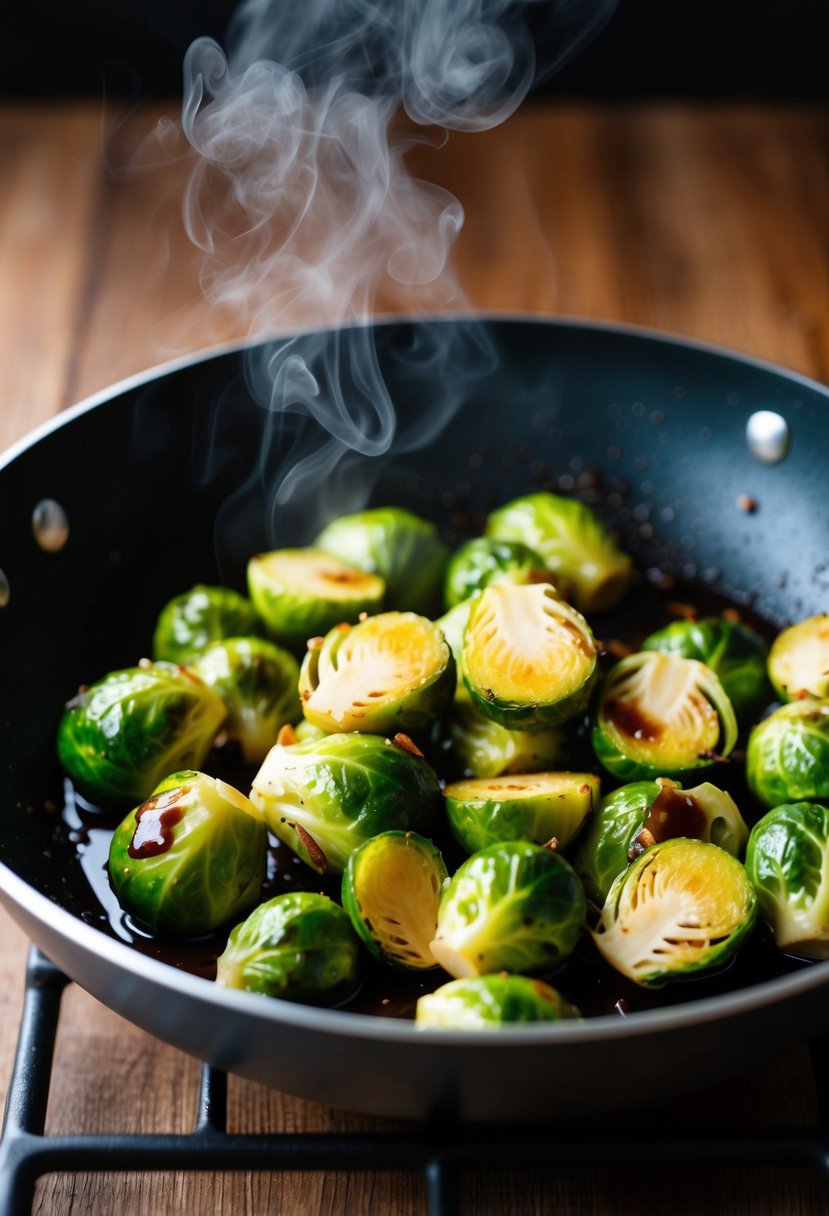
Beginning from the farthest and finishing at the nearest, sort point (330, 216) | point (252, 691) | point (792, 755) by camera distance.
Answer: point (330, 216) < point (252, 691) < point (792, 755)

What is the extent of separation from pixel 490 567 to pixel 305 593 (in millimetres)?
322

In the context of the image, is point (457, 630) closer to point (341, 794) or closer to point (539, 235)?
point (341, 794)

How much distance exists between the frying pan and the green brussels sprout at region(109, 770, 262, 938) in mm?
120

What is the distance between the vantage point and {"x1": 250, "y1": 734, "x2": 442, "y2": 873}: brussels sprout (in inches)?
63.7

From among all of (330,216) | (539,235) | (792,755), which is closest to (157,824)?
(792,755)

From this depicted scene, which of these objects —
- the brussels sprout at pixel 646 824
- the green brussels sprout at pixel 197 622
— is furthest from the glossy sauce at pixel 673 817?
the green brussels sprout at pixel 197 622

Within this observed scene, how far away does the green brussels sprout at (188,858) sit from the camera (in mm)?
1560

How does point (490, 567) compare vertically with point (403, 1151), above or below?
above

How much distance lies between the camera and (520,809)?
160 centimetres

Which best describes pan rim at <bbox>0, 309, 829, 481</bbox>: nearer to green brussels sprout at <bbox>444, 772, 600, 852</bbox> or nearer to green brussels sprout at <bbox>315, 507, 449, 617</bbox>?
green brussels sprout at <bbox>315, 507, 449, 617</bbox>

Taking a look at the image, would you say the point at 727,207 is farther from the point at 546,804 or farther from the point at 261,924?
the point at 261,924

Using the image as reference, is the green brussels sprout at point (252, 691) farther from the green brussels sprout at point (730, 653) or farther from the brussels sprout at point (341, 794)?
the green brussels sprout at point (730, 653)

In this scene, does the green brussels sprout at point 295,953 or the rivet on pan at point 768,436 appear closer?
the green brussels sprout at point 295,953

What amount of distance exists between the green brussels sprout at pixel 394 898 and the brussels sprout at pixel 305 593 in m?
0.58
